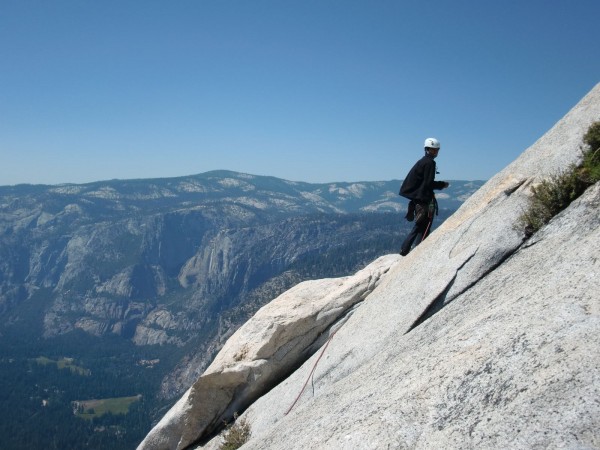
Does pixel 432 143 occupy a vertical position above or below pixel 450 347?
above

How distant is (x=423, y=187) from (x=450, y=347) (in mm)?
9936

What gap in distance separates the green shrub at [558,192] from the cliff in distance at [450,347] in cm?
44

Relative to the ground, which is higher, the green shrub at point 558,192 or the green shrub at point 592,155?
the green shrub at point 592,155

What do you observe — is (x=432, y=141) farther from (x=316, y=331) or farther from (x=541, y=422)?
(x=541, y=422)

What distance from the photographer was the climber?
16875 millimetres

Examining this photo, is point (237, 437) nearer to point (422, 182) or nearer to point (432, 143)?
point (422, 182)

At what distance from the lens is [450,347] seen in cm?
809

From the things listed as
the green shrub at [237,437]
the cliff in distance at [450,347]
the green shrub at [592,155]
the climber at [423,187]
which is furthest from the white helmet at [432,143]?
the green shrub at [237,437]

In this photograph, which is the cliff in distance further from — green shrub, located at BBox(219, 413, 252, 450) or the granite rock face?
green shrub, located at BBox(219, 413, 252, 450)

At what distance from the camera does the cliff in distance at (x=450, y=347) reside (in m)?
6.10

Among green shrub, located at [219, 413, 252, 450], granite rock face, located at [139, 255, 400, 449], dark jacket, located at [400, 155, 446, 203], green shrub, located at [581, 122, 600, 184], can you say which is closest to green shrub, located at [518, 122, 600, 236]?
green shrub, located at [581, 122, 600, 184]

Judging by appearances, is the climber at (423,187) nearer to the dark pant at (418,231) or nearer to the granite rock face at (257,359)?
the dark pant at (418,231)

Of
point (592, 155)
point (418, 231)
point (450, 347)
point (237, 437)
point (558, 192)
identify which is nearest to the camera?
point (450, 347)

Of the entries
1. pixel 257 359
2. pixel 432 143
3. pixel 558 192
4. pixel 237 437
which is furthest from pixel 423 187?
pixel 237 437
